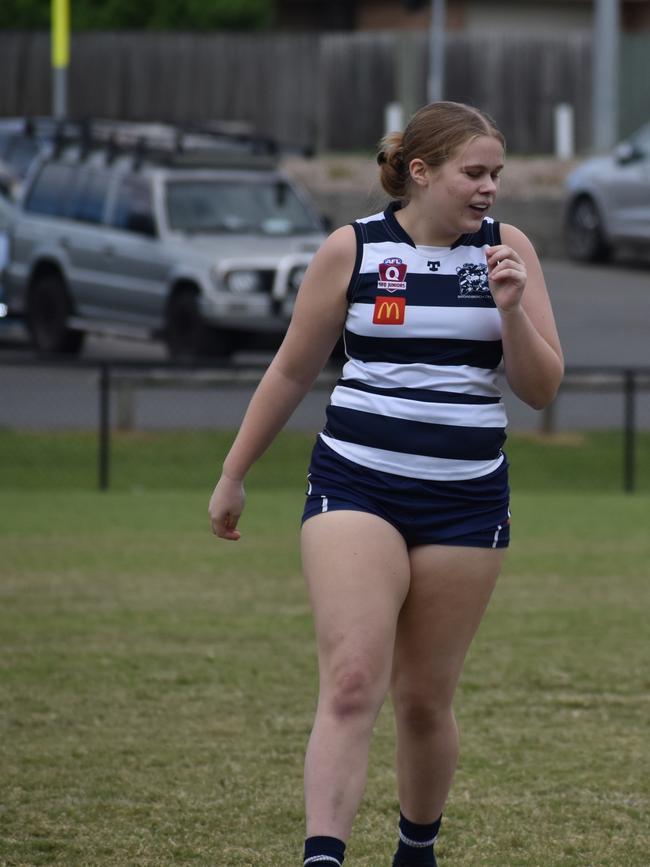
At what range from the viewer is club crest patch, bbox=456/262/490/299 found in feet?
13.3

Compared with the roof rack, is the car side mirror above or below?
below

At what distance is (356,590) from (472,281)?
737 mm

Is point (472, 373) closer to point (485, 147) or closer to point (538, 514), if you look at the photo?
point (485, 147)

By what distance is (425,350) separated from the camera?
4.03 m

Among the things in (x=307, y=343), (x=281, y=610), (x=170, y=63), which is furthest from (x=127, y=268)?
(x=170, y=63)

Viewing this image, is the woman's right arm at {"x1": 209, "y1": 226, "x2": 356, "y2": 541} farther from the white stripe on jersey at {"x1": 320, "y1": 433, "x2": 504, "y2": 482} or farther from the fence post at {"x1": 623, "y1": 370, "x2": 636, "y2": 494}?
the fence post at {"x1": 623, "y1": 370, "x2": 636, "y2": 494}

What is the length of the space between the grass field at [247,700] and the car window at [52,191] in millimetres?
8002

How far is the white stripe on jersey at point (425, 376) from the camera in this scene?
403 cm

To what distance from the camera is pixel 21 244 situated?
19828mm

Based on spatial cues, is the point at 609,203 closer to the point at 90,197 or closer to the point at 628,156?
the point at 628,156

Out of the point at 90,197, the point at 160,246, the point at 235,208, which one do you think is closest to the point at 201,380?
the point at 160,246

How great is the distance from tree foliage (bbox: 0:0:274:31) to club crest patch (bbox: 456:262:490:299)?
32.4 metres

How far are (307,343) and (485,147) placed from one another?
0.60 metres

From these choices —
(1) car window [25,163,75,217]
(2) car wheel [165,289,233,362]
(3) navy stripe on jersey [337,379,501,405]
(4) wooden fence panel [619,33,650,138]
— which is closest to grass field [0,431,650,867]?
(3) navy stripe on jersey [337,379,501,405]
